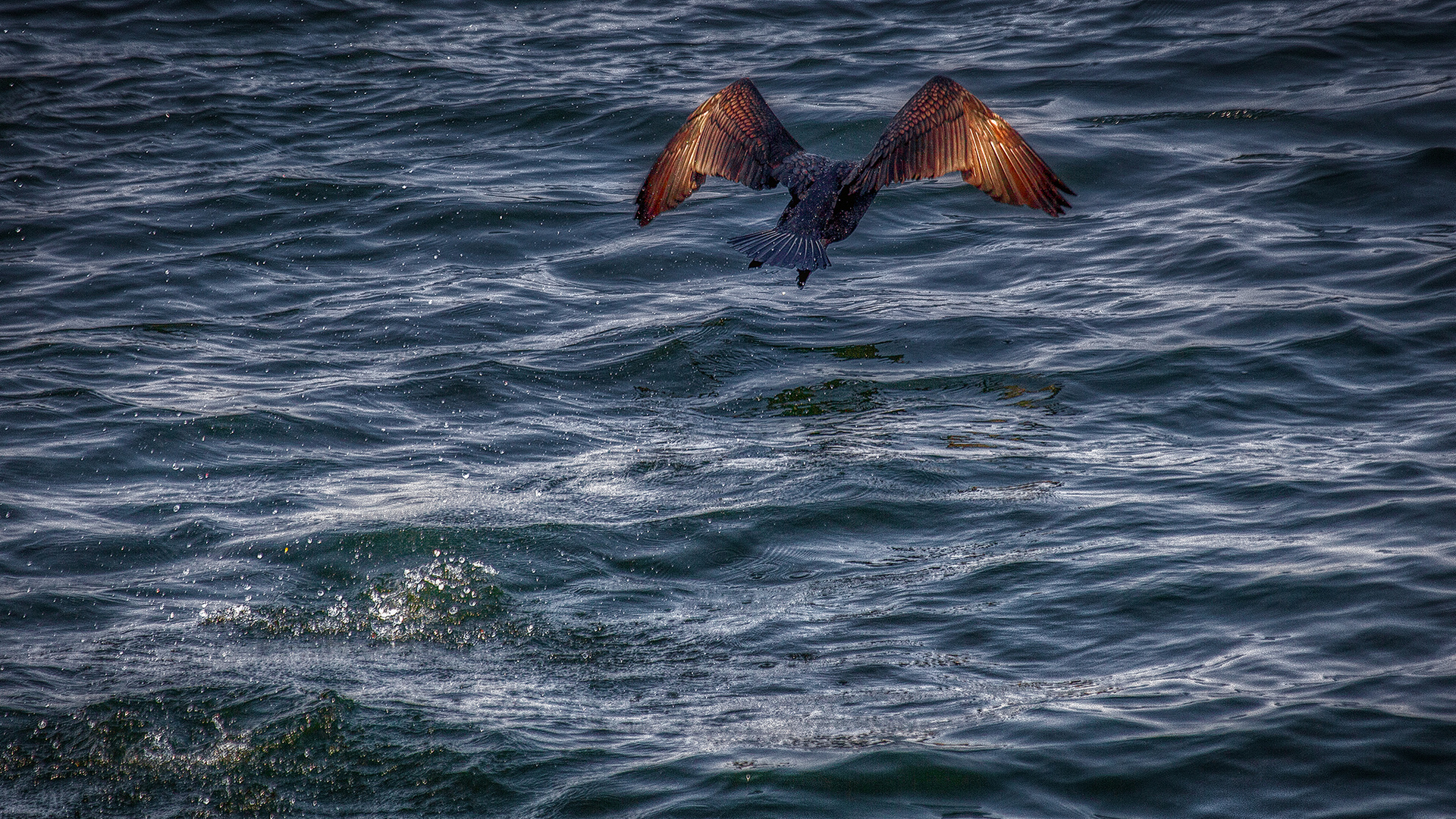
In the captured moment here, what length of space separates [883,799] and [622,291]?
5718mm

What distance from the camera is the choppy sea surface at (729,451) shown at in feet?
13.9

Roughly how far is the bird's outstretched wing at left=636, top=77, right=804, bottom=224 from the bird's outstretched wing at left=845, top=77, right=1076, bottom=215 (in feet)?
2.60

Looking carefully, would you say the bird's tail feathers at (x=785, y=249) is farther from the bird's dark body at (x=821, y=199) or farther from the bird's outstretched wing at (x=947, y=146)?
the bird's outstretched wing at (x=947, y=146)

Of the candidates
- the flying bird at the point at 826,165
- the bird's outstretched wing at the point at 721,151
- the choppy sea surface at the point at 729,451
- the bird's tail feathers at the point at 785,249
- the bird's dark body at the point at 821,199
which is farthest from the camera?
the bird's outstretched wing at the point at 721,151

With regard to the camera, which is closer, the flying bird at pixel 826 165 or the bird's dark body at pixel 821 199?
the flying bird at pixel 826 165

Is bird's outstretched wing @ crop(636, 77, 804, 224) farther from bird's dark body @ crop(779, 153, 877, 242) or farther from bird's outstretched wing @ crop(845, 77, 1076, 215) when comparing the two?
bird's outstretched wing @ crop(845, 77, 1076, 215)

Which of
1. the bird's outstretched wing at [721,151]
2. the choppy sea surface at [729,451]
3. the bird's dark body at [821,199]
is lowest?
the choppy sea surface at [729,451]

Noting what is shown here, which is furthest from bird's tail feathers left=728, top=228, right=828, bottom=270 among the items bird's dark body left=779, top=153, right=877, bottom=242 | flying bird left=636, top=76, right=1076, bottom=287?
bird's dark body left=779, top=153, right=877, bottom=242

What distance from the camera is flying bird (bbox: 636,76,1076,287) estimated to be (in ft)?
22.5

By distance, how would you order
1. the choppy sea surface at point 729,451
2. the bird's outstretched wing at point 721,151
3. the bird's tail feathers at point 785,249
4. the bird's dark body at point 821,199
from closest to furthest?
the choppy sea surface at point 729,451
the bird's tail feathers at point 785,249
the bird's dark body at point 821,199
the bird's outstretched wing at point 721,151

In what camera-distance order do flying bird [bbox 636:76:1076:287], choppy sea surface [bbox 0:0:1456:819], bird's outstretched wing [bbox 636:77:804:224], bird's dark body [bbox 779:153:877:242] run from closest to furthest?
1. choppy sea surface [bbox 0:0:1456:819]
2. flying bird [bbox 636:76:1076:287]
3. bird's dark body [bbox 779:153:877:242]
4. bird's outstretched wing [bbox 636:77:804:224]

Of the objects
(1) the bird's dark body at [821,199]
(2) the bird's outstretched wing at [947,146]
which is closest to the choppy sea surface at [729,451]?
(1) the bird's dark body at [821,199]

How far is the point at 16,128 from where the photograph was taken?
12.2 metres

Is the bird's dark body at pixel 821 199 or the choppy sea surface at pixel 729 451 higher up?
the bird's dark body at pixel 821 199
